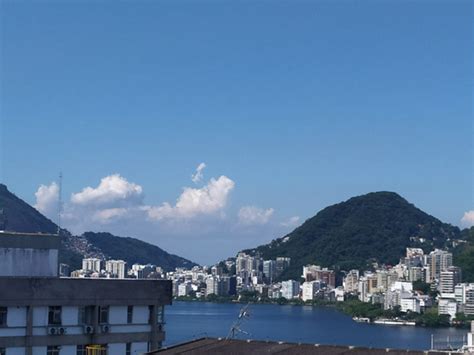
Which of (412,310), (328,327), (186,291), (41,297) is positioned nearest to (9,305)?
(41,297)

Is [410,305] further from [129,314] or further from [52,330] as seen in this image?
[52,330]

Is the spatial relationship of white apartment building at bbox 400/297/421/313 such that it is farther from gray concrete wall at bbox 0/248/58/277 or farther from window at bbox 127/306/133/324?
gray concrete wall at bbox 0/248/58/277

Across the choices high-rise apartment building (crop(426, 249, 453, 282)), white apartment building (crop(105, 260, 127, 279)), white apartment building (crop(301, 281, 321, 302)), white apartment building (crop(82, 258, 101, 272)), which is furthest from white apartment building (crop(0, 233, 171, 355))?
high-rise apartment building (crop(426, 249, 453, 282))

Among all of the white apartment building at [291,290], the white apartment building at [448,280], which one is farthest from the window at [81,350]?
the white apartment building at [291,290]

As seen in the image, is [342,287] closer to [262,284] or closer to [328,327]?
[262,284]

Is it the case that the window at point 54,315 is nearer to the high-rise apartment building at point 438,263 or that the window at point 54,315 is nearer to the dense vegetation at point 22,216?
the high-rise apartment building at point 438,263

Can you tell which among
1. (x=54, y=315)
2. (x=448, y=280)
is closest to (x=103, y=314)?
(x=54, y=315)
